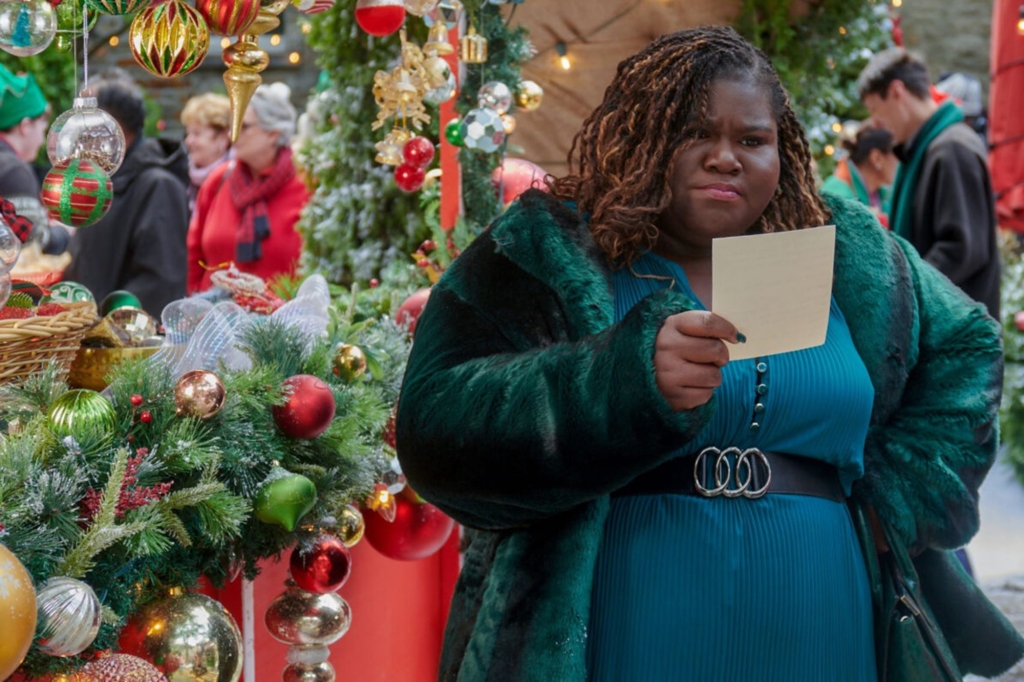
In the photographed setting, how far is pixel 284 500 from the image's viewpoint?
2346mm

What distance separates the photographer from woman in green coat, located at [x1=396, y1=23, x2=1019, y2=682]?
71.7 inches

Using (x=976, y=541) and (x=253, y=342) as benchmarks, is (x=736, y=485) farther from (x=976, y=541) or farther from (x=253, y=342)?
(x=976, y=541)

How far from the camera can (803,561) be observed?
194cm

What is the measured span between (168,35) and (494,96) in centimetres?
136

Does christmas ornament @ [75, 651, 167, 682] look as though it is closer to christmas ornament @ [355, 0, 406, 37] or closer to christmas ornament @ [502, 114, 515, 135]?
christmas ornament @ [355, 0, 406, 37]

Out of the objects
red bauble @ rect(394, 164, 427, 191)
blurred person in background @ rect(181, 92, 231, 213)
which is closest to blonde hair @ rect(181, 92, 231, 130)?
blurred person in background @ rect(181, 92, 231, 213)

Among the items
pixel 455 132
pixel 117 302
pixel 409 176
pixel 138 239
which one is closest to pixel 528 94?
pixel 455 132

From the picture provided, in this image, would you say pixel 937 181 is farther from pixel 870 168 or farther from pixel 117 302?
pixel 117 302

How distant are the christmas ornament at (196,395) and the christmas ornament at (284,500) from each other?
188 millimetres

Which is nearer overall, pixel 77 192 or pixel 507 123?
pixel 77 192

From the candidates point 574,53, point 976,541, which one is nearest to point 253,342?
point 574,53

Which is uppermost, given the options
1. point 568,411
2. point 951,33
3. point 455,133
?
point 568,411

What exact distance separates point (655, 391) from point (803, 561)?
0.44 metres

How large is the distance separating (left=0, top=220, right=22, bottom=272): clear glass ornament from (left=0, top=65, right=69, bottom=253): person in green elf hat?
5.86 ft
